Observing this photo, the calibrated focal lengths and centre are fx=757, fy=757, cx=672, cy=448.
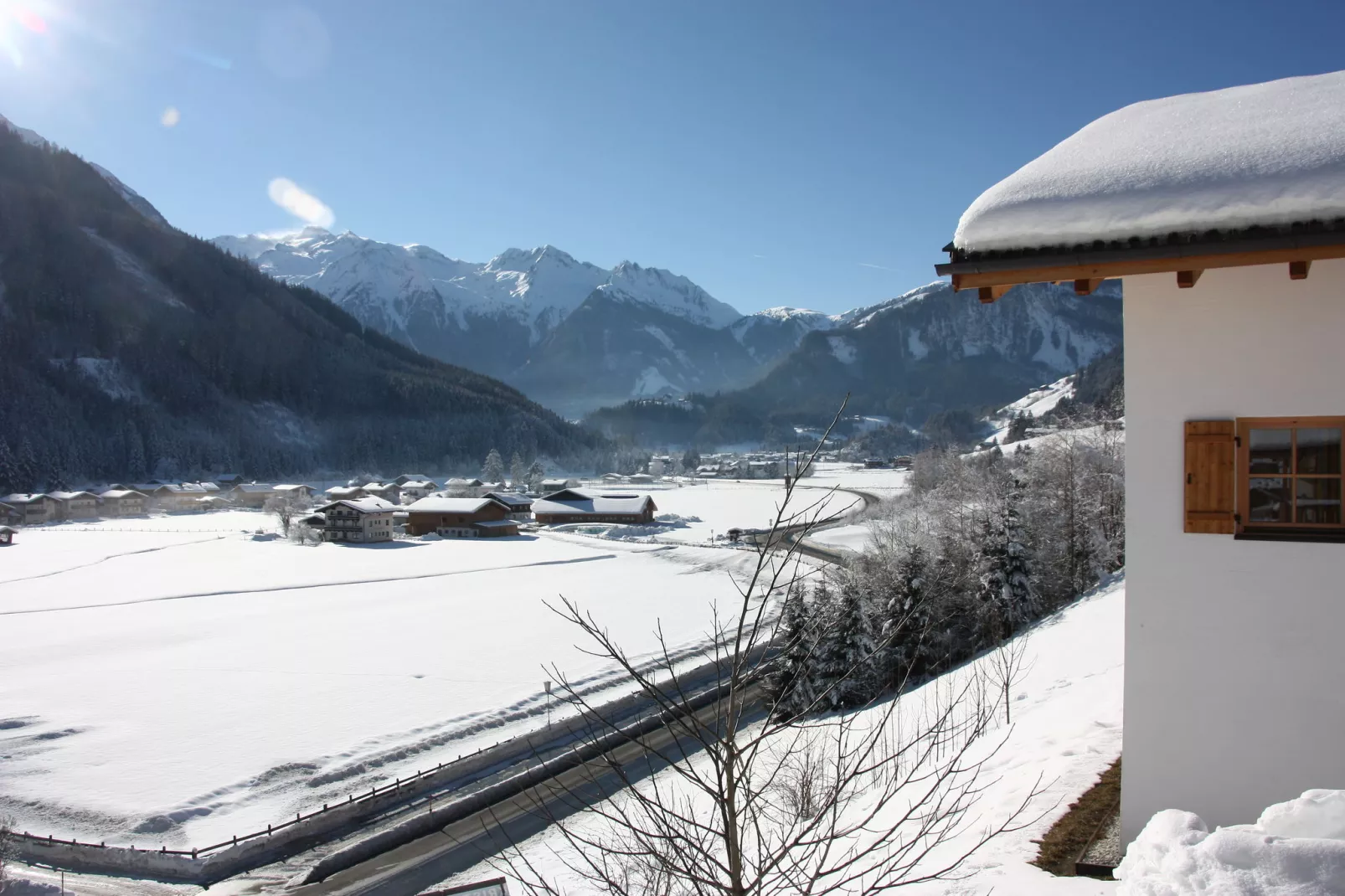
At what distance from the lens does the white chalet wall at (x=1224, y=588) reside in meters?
4.84

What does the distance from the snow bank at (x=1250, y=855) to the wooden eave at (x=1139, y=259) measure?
2.86 m

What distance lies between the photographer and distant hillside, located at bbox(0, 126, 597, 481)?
418 feet

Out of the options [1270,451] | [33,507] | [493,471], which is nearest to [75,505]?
[33,507]

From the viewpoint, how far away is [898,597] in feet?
76.9

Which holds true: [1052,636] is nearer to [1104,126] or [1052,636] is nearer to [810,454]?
[1104,126]

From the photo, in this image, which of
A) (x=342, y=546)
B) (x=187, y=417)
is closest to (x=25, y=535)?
(x=342, y=546)

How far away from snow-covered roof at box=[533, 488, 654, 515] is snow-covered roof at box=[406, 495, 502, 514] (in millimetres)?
6586

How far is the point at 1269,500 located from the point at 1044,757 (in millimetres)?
5868

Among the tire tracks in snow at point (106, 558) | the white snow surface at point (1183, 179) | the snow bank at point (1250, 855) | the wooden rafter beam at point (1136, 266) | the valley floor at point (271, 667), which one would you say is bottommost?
the tire tracks in snow at point (106, 558)

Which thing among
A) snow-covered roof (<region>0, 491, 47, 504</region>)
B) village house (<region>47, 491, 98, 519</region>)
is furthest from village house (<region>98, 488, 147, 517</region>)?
snow-covered roof (<region>0, 491, 47, 504</region>)

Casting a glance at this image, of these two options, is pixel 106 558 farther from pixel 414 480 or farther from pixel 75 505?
pixel 414 480

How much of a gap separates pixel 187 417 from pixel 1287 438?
561 ft

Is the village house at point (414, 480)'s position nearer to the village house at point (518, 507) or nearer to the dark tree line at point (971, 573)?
the village house at point (518, 507)

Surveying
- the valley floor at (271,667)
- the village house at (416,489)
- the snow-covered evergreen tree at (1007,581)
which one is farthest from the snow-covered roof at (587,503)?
the snow-covered evergreen tree at (1007,581)
